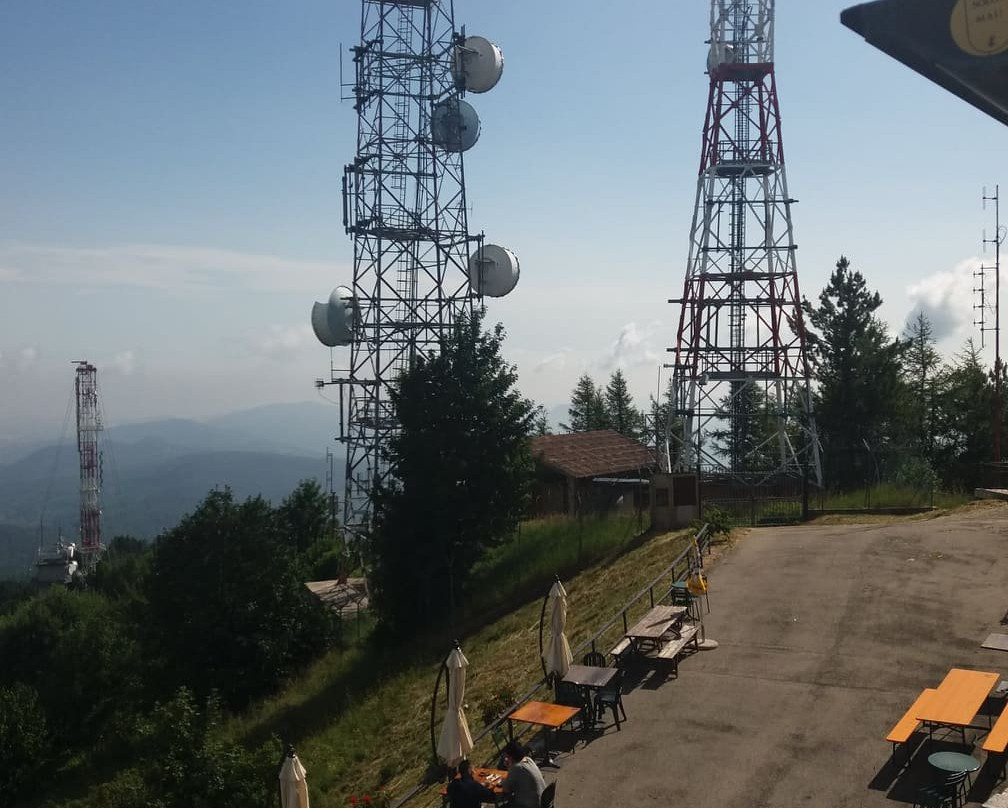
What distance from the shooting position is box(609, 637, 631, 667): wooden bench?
14297 millimetres

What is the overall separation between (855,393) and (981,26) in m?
40.2

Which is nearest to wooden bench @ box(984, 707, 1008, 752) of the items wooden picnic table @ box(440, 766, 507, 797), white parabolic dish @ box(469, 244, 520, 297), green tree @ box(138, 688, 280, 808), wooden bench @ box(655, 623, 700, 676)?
wooden bench @ box(655, 623, 700, 676)

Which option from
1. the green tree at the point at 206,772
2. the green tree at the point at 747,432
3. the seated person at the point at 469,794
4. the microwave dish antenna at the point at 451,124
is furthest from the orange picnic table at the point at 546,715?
the microwave dish antenna at the point at 451,124

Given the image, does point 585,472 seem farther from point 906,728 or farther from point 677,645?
point 906,728

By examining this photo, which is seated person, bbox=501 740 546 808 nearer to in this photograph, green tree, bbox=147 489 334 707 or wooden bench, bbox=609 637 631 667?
wooden bench, bbox=609 637 631 667

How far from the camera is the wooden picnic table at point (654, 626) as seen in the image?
47.3ft

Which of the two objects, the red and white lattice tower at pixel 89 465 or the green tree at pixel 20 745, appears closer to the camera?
the green tree at pixel 20 745

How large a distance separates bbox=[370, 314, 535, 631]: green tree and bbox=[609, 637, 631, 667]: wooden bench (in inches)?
374

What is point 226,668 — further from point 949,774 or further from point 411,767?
point 949,774

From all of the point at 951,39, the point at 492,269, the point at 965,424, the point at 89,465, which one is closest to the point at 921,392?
the point at 965,424

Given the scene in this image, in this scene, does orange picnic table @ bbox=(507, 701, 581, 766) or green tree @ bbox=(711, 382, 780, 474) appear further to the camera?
green tree @ bbox=(711, 382, 780, 474)

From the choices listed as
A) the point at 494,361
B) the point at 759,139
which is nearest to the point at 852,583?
the point at 494,361

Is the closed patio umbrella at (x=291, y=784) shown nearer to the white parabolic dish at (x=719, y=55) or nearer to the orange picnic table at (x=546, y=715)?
the orange picnic table at (x=546, y=715)

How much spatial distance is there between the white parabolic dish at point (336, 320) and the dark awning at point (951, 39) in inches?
1173
